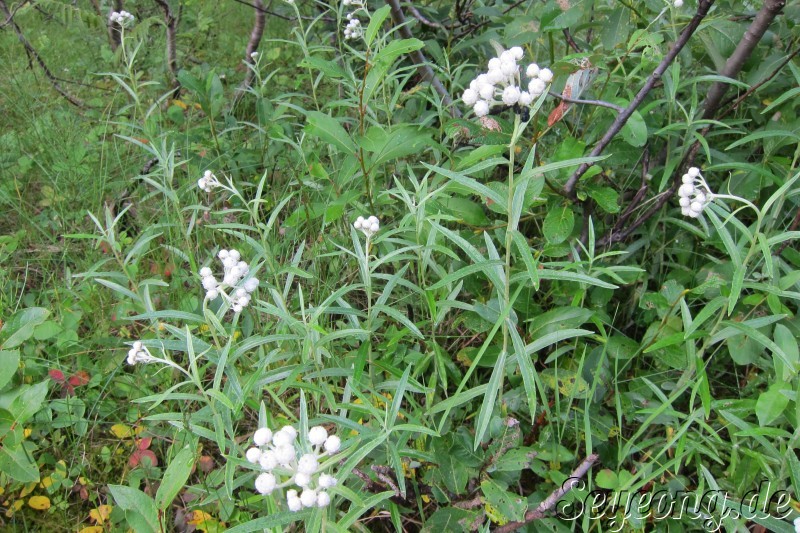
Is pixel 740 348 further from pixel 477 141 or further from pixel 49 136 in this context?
pixel 49 136

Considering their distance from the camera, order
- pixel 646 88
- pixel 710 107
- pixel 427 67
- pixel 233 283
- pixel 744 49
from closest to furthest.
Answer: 1. pixel 233 283
2. pixel 646 88
3. pixel 744 49
4. pixel 710 107
5. pixel 427 67

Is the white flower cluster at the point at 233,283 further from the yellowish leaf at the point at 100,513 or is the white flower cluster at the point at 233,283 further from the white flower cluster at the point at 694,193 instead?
the white flower cluster at the point at 694,193

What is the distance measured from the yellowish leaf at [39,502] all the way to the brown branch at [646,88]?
78.4 inches

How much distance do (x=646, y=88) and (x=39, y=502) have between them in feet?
7.55

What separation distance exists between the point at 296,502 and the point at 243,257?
1584 millimetres

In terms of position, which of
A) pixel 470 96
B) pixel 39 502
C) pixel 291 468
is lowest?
pixel 39 502

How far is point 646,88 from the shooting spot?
185cm

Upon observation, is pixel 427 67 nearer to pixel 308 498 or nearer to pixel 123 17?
pixel 123 17

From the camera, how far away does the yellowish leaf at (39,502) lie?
1.94 meters

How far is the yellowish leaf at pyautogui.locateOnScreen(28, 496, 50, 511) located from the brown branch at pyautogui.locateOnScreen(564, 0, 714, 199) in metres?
1.99

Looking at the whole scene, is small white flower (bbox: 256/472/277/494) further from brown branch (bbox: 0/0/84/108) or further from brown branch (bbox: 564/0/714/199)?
brown branch (bbox: 0/0/84/108)

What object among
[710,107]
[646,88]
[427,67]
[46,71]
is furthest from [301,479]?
[46,71]

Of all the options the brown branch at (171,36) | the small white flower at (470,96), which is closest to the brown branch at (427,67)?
the small white flower at (470,96)

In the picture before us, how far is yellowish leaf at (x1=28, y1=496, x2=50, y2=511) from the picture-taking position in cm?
194
